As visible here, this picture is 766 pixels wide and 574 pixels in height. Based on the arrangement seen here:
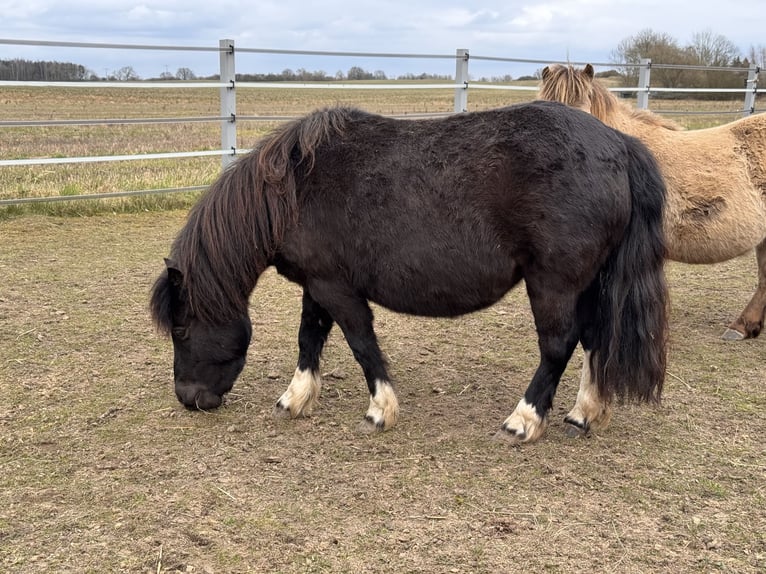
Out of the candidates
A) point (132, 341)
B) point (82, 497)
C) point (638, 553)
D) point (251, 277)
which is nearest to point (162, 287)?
point (251, 277)

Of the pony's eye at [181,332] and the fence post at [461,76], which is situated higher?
the fence post at [461,76]

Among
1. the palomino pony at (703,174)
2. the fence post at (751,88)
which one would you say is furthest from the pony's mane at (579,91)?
the fence post at (751,88)

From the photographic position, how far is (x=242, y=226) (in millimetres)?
3258

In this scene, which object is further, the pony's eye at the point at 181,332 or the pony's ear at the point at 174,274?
the pony's eye at the point at 181,332

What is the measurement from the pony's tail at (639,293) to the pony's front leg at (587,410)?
19cm

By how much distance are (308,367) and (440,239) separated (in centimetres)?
108

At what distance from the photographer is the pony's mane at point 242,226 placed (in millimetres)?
3250

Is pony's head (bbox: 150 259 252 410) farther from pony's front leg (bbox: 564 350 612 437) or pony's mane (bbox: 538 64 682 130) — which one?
pony's mane (bbox: 538 64 682 130)

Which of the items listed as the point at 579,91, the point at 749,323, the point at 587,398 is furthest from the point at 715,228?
the point at 587,398

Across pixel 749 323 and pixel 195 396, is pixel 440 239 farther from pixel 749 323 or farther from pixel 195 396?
pixel 749 323

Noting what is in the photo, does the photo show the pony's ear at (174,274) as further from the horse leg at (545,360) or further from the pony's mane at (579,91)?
the pony's mane at (579,91)

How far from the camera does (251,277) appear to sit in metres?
3.36

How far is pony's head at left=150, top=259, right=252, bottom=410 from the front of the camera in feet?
10.8

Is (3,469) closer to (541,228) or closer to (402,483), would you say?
(402,483)
